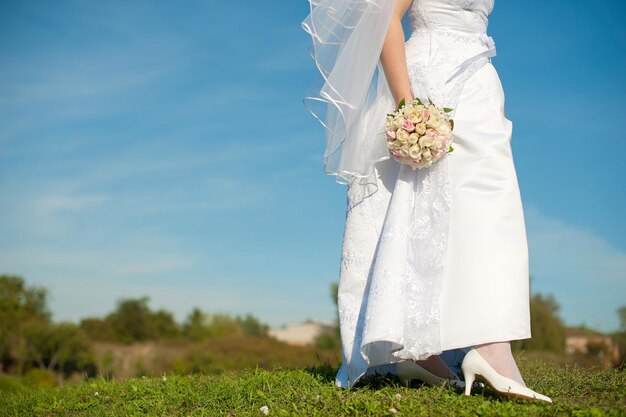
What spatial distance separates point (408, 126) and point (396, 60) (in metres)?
0.56

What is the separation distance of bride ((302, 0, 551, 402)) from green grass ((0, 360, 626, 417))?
0.68 ft

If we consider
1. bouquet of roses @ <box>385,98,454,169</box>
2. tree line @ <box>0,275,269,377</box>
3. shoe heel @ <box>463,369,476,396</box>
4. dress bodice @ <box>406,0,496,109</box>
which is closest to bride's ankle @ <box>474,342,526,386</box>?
shoe heel @ <box>463,369,476,396</box>

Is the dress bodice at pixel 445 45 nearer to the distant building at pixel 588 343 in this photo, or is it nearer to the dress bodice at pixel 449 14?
the dress bodice at pixel 449 14

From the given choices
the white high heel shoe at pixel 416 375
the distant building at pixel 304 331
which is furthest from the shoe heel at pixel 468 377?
the distant building at pixel 304 331

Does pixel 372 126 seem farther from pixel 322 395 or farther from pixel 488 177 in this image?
pixel 322 395

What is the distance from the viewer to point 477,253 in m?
4.29

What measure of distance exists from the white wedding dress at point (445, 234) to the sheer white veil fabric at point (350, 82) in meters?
0.21

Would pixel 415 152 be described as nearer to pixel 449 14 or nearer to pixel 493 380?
pixel 449 14

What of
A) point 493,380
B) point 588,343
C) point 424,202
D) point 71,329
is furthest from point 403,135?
point 71,329

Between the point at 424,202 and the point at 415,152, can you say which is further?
the point at 424,202

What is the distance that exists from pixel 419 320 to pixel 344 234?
93 cm

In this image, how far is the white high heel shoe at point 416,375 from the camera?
483 centimetres

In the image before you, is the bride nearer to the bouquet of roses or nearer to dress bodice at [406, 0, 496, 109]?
dress bodice at [406, 0, 496, 109]

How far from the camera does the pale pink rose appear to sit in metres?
4.26
